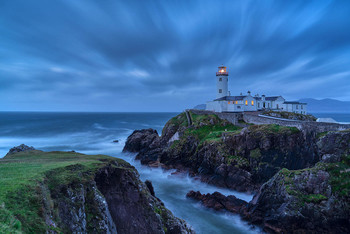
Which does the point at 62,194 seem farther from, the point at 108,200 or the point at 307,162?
the point at 307,162

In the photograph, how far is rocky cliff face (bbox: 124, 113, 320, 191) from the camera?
26312mm

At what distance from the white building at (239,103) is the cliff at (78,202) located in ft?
→ 140

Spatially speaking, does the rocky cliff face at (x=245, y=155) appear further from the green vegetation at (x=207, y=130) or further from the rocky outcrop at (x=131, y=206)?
the rocky outcrop at (x=131, y=206)

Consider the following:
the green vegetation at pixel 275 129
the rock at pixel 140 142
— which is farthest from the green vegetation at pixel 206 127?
the green vegetation at pixel 275 129

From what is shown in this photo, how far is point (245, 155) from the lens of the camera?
28.9 meters

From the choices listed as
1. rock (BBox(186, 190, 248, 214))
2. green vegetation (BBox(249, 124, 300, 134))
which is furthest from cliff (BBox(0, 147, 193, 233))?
green vegetation (BBox(249, 124, 300, 134))

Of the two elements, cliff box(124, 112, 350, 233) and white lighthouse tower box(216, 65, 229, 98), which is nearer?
Result: cliff box(124, 112, 350, 233)

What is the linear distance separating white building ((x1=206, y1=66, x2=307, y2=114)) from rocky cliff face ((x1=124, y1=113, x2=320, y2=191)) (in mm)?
17197

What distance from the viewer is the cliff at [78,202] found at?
24.8ft

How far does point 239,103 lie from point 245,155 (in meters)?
26.4

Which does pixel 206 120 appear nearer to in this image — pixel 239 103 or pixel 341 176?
pixel 239 103

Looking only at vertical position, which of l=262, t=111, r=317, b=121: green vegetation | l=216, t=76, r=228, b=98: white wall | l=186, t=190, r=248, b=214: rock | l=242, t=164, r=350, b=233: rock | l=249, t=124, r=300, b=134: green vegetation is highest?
l=216, t=76, r=228, b=98: white wall

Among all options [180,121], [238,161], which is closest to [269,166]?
[238,161]

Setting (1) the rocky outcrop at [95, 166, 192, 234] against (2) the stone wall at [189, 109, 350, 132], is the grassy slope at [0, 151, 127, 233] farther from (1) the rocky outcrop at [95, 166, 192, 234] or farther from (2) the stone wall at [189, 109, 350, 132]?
(2) the stone wall at [189, 109, 350, 132]
